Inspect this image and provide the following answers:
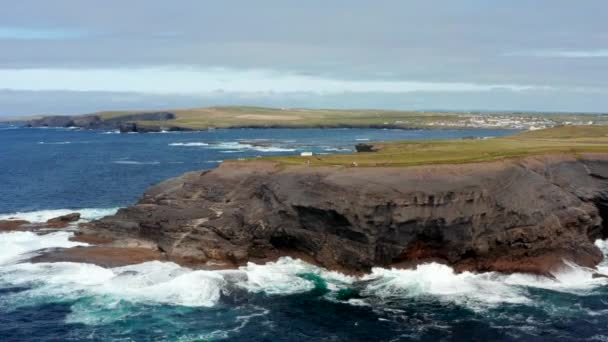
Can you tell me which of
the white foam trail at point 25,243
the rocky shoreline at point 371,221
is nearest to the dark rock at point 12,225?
the white foam trail at point 25,243

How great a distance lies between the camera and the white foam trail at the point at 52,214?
7612cm

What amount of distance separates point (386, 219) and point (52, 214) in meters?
45.4

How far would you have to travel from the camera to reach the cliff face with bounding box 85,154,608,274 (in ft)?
181

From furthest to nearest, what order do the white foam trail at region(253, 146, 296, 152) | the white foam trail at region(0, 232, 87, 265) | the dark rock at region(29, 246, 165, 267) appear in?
the white foam trail at region(253, 146, 296, 152)
the white foam trail at region(0, 232, 87, 265)
the dark rock at region(29, 246, 165, 267)

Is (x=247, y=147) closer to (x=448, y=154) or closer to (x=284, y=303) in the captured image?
(x=448, y=154)

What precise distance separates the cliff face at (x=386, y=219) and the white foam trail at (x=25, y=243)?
499 cm

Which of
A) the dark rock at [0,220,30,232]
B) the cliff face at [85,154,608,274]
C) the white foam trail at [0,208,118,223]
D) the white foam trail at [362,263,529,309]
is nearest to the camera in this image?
the white foam trail at [362,263,529,309]

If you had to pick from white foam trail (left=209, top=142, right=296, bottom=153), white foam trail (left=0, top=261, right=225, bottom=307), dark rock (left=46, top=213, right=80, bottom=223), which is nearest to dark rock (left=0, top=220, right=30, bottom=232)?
dark rock (left=46, top=213, right=80, bottom=223)

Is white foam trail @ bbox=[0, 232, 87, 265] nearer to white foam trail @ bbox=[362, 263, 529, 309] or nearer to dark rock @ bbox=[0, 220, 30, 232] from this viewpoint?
dark rock @ bbox=[0, 220, 30, 232]

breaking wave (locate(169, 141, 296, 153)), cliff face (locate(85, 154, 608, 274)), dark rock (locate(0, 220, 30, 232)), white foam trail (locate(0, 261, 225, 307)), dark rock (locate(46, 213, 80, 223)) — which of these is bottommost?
white foam trail (locate(0, 261, 225, 307))

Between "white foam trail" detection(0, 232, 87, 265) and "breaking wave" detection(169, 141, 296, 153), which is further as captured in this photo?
"breaking wave" detection(169, 141, 296, 153)

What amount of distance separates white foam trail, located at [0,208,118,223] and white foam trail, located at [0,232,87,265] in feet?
25.3

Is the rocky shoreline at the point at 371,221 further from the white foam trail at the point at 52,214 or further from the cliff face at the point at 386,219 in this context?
the white foam trail at the point at 52,214

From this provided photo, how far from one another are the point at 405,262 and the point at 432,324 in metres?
12.1
